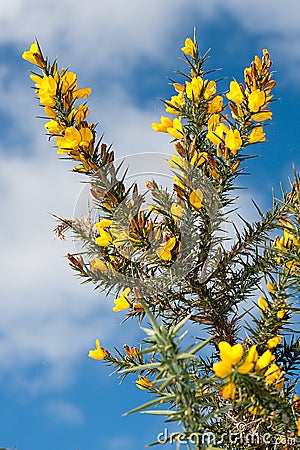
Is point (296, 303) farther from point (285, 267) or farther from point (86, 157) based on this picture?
point (86, 157)


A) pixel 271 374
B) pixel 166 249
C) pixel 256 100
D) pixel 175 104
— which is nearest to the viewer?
pixel 271 374

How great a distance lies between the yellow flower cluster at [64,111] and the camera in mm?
1376

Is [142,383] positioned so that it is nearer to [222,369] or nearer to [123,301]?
[123,301]

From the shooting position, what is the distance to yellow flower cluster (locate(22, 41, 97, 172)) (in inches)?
54.2

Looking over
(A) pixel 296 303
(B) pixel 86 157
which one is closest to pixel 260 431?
(A) pixel 296 303

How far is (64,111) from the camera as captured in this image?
4.60ft

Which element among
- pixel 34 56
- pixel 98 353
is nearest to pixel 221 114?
pixel 34 56

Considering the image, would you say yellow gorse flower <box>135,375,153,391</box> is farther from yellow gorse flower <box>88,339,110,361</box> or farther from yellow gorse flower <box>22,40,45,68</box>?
yellow gorse flower <box>22,40,45,68</box>

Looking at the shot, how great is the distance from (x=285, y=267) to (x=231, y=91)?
51 cm

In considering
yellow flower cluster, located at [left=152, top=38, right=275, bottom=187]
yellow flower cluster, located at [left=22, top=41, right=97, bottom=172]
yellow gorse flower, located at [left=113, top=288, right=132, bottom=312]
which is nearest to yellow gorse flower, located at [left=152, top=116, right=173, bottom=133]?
yellow flower cluster, located at [left=152, top=38, right=275, bottom=187]

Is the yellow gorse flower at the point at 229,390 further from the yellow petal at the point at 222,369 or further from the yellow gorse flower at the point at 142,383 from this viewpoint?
the yellow gorse flower at the point at 142,383

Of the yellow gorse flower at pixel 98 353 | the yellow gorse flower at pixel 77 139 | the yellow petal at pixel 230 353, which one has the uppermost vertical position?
the yellow gorse flower at pixel 77 139

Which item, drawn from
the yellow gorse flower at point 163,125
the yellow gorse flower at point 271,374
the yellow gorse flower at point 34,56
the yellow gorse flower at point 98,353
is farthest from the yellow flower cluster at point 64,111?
the yellow gorse flower at point 271,374

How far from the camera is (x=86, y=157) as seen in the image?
1.40 metres
